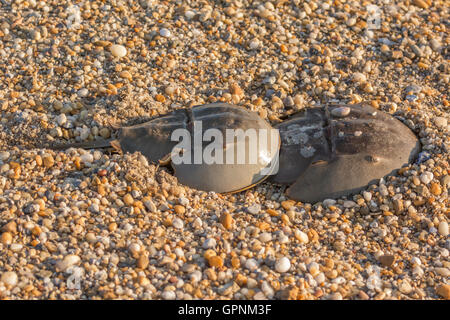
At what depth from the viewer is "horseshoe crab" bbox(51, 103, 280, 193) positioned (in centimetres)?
326

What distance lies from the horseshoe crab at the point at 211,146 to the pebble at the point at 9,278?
1.06 metres

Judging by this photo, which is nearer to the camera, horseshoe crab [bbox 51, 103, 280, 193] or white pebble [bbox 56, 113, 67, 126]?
horseshoe crab [bbox 51, 103, 280, 193]

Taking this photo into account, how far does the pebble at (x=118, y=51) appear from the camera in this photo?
4.02 metres

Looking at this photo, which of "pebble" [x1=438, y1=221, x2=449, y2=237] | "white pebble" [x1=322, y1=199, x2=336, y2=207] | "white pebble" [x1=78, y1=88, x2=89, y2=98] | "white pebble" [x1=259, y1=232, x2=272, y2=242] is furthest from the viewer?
"white pebble" [x1=78, y1=88, x2=89, y2=98]

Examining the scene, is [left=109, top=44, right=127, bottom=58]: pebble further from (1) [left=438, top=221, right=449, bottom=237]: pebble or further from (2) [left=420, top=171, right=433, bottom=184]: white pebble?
(1) [left=438, top=221, right=449, bottom=237]: pebble

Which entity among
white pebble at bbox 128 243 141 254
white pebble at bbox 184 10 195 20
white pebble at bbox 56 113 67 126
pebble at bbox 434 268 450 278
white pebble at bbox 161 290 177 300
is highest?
white pebble at bbox 184 10 195 20

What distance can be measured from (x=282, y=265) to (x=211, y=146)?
834 mm

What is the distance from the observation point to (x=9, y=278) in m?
2.58

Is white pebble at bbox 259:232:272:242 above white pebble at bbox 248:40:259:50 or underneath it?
underneath

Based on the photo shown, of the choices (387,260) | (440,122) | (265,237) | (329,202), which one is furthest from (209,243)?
(440,122)

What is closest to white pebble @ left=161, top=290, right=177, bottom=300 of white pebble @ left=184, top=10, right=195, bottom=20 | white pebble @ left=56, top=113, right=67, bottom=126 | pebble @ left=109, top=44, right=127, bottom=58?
white pebble @ left=56, top=113, right=67, bottom=126

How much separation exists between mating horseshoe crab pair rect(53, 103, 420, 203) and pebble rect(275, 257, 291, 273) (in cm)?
59

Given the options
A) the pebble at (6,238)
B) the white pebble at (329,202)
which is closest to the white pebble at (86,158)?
the pebble at (6,238)

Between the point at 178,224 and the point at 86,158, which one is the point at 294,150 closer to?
the point at 178,224
